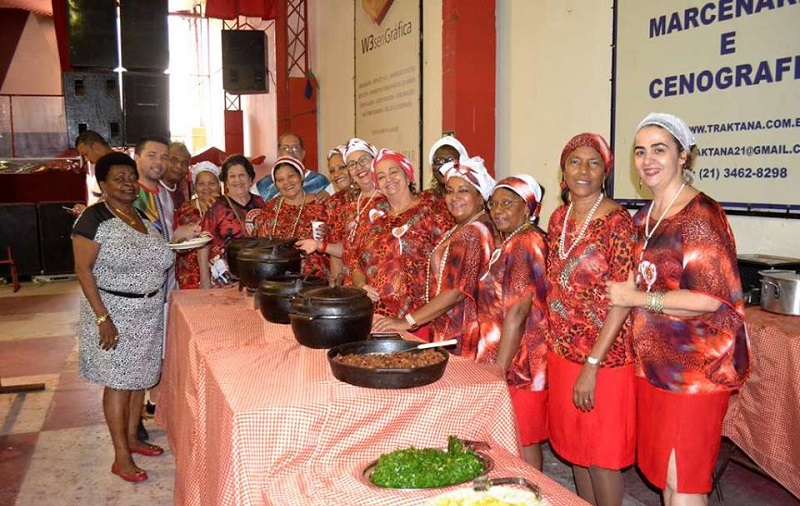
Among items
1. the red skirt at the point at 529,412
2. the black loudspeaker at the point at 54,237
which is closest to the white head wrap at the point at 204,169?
the red skirt at the point at 529,412

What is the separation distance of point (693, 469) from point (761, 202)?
1.86 meters

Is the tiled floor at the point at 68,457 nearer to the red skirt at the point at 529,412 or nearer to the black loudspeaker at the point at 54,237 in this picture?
the red skirt at the point at 529,412

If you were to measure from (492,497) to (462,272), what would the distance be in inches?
58.3

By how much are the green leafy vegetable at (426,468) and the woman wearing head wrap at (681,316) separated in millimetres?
881

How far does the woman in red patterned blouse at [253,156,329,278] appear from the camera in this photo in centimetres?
428

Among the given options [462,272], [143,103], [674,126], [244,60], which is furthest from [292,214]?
[244,60]

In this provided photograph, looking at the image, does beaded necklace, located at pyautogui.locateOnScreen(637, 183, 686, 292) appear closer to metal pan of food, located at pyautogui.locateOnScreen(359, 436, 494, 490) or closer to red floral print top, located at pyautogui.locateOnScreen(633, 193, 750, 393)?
red floral print top, located at pyautogui.locateOnScreen(633, 193, 750, 393)

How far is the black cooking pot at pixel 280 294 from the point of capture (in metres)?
2.88

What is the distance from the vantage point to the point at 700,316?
2279 mm

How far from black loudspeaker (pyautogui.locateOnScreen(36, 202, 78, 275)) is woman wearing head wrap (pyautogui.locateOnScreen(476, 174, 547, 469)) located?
9892 millimetres

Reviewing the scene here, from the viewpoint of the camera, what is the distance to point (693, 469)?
92.0 inches

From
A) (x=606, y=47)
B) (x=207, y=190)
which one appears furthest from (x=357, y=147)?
(x=606, y=47)

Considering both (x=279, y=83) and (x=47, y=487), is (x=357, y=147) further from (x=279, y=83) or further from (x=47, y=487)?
(x=279, y=83)

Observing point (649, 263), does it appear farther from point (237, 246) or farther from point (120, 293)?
point (120, 293)
